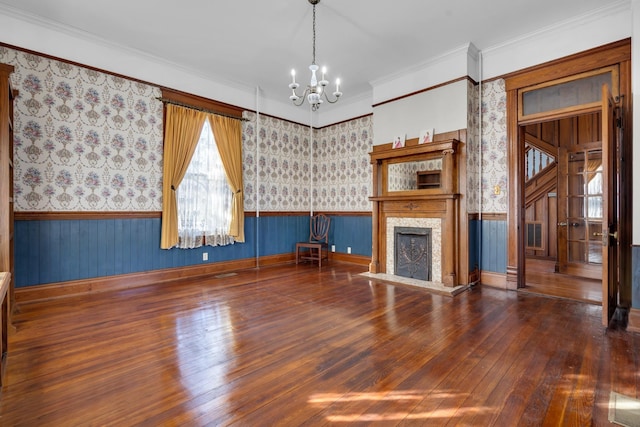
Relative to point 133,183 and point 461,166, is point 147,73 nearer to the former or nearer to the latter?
point 133,183

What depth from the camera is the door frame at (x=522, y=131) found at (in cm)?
340

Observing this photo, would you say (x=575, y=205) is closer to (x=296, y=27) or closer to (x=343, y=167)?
(x=343, y=167)

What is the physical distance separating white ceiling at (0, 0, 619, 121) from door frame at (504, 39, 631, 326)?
0.49 m

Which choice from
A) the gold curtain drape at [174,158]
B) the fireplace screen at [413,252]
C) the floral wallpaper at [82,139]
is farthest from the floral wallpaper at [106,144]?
the fireplace screen at [413,252]

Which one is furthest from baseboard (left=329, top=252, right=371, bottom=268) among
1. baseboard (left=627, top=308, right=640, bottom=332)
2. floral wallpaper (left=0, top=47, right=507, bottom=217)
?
baseboard (left=627, top=308, right=640, bottom=332)

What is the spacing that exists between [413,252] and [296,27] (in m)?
3.49

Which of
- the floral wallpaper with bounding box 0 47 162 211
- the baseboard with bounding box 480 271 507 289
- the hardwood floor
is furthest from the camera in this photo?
the baseboard with bounding box 480 271 507 289

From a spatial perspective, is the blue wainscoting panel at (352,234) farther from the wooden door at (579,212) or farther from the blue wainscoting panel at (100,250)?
the wooden door at (579,212)

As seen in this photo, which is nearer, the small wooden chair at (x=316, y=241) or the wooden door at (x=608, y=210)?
the wooden door at (x=608, y=210)

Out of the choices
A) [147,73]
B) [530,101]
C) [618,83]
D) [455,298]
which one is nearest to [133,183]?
[147,73]

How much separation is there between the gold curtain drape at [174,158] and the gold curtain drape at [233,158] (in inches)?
17.6

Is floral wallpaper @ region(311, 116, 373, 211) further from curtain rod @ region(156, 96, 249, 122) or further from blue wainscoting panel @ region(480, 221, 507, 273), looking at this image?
blue wainscoting panel @ region(480, 221, 507, 273)

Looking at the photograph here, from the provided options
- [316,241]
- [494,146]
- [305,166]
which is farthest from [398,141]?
[316,241]

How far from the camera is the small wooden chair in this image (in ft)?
20.2
